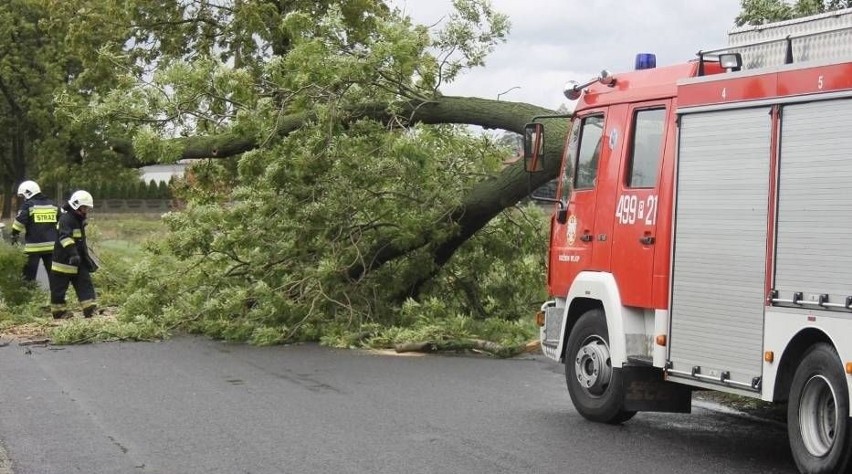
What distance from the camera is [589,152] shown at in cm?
972

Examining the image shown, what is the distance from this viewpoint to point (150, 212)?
72688 mm

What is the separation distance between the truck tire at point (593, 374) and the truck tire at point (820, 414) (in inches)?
76.5

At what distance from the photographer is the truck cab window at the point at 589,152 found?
957 cm

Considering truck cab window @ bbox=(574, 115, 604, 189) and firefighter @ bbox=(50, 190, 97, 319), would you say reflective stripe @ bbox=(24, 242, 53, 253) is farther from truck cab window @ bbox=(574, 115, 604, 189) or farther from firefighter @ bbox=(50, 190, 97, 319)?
truck cab window @ bbox=(574, 115, 604, 189)

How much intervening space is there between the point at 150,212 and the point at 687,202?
221 ft

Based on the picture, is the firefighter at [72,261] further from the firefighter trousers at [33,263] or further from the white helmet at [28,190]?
the white helmet at [28,190]

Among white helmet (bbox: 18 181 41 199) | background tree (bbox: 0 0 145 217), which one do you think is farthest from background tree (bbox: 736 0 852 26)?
background tree (bbox: 0 0 145 217)

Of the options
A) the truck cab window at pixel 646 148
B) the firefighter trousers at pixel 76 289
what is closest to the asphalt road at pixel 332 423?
the truck cab window at pixel 646 148

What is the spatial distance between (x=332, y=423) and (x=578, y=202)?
271 cm

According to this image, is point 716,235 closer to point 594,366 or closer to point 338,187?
point 594,366

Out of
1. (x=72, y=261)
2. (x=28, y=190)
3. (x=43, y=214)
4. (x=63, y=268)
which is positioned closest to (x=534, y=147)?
(x=72, y=261)

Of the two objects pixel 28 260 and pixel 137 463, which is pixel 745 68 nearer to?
pixel 137 463

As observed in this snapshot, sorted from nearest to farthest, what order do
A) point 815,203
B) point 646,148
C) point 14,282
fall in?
point 815,203 → point 646,148 → point 14,282

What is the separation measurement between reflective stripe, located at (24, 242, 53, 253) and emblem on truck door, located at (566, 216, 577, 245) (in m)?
10.7
